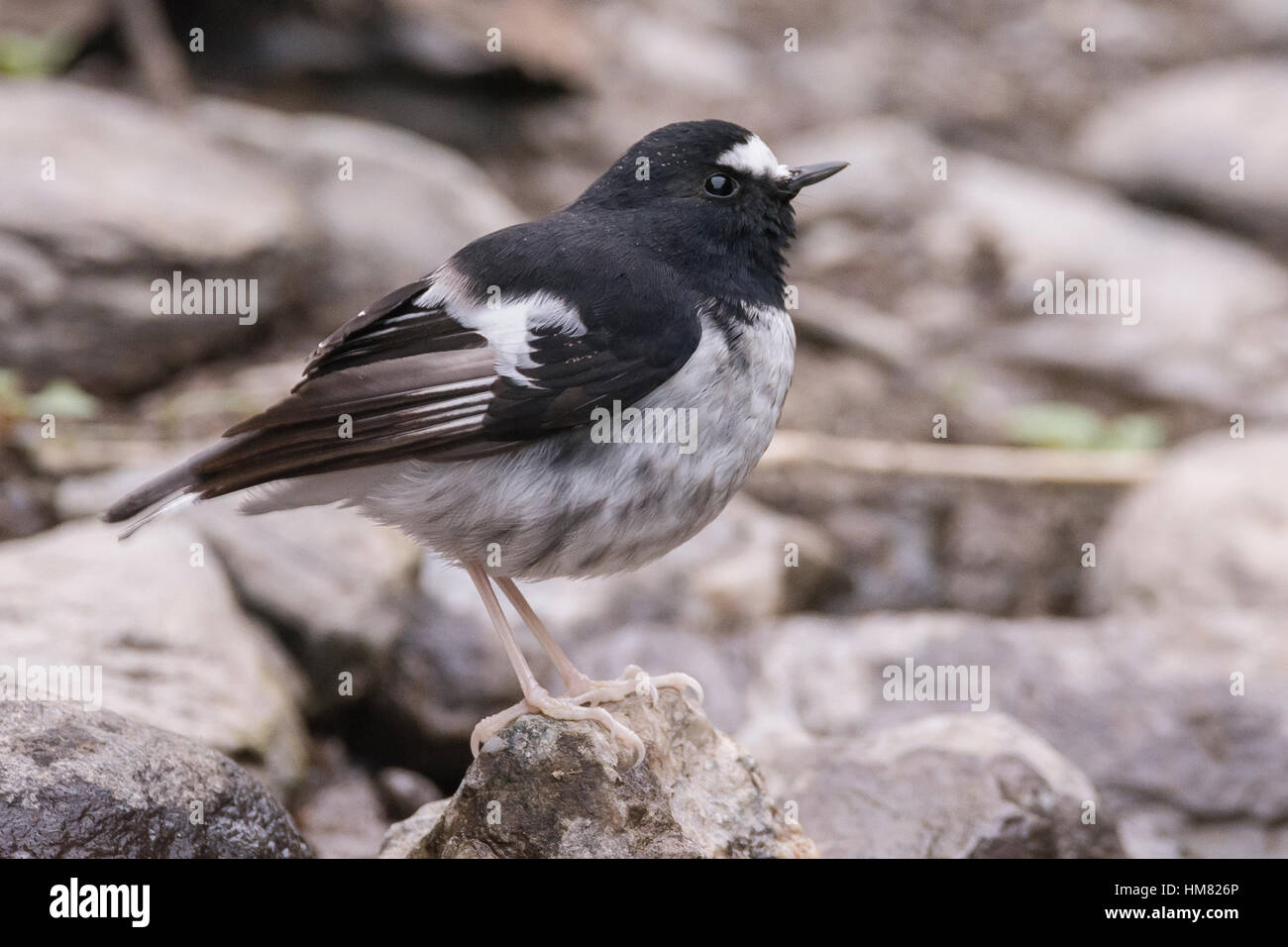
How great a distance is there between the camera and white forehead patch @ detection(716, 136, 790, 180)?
13.6 ft

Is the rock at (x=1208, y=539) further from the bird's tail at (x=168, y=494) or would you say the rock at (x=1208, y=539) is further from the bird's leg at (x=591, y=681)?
the bird's tail at (x=168, y=494)

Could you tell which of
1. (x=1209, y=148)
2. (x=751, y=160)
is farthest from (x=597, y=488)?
(x=1209, y=148)

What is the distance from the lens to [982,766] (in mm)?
4832

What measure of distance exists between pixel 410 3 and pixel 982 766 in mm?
8144

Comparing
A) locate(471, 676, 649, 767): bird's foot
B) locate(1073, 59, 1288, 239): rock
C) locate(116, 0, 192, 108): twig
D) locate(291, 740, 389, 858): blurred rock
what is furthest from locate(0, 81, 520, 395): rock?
locate(1073, 59, 1288, 239): rock

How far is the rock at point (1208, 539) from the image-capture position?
721cm

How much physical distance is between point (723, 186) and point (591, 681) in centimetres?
154

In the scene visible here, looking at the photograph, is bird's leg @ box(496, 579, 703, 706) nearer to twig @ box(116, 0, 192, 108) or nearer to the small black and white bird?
the small black and white bird

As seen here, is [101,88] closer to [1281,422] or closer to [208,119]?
[208,119]

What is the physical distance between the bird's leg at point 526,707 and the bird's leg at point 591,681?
119 mm

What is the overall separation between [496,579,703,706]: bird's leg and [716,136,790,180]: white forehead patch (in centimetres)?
144

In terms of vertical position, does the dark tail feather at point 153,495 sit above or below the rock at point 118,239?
below

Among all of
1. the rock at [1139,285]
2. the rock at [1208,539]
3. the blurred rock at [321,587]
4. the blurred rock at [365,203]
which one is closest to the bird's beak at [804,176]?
the blurred rock at [321,587]
